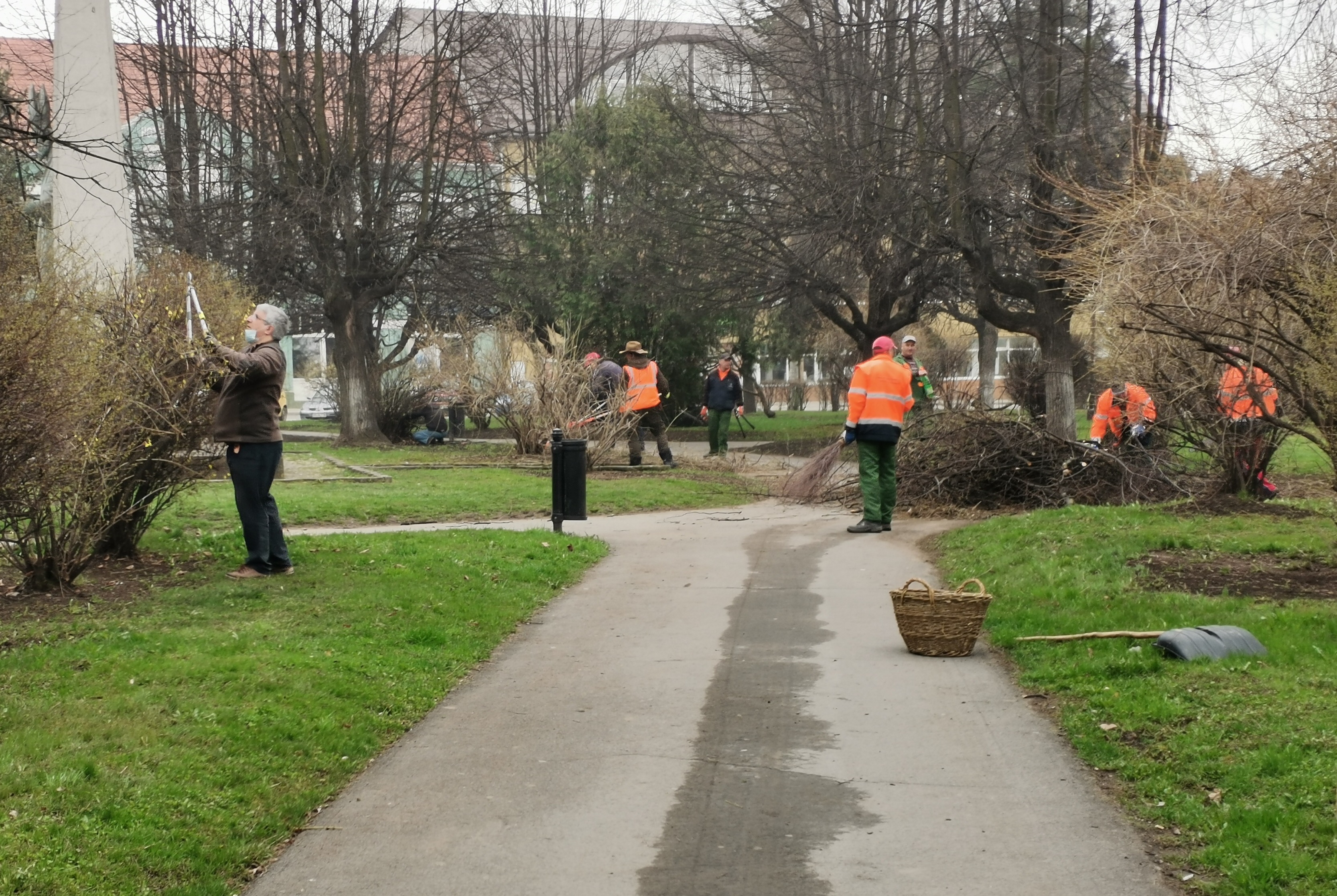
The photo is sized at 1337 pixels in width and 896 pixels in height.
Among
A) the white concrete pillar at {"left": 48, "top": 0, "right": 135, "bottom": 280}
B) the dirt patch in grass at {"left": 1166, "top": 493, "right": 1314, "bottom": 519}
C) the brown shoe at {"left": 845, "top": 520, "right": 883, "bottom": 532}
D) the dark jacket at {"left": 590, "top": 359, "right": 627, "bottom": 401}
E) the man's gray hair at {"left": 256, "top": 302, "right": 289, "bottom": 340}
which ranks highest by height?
the white concrete pillar at {"left": 48, "top": 0, "right": 135, "bottom": 280}

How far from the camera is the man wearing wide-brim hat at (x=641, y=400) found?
22.3 m

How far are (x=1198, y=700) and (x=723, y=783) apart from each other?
246 cm

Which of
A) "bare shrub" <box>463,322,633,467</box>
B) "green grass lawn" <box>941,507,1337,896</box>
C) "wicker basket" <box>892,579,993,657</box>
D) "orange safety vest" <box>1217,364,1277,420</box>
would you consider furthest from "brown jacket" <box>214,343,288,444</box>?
"bare shrub" <box>463,322,633,467</box>

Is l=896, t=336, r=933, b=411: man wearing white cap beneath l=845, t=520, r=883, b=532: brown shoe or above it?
above

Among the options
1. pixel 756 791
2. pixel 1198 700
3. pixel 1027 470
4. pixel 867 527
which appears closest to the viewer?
pixel 756 791

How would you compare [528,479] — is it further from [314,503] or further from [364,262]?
[364,262]

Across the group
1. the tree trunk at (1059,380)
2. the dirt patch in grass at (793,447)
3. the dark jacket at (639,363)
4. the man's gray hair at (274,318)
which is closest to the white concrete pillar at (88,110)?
the man's gray hair at (274,318)

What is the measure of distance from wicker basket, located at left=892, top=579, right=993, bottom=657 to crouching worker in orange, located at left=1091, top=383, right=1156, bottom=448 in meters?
6.33

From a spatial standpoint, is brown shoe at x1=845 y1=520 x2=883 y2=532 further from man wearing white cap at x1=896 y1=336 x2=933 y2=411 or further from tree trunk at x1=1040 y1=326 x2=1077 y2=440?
tree trunk at x1=1040 y1=326 x2=1077 y2=440

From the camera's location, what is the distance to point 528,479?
19906 millimetres

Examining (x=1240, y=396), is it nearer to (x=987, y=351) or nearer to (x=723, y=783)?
(x=723, y=783)

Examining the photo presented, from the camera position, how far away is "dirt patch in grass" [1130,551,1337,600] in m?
9.51

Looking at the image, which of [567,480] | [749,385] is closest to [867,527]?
[567,480]

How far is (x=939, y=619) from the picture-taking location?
8.42 m
